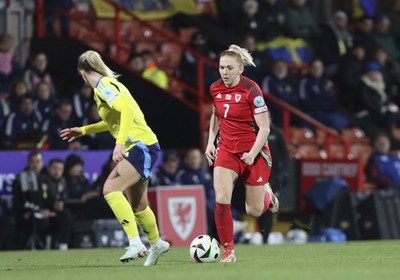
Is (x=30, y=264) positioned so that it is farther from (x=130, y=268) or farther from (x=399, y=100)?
(x=399, y=100)

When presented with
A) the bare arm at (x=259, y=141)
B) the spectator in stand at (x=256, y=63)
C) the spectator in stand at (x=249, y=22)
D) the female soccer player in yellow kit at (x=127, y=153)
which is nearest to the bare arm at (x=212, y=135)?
the bare arm at (x=259, y=141)

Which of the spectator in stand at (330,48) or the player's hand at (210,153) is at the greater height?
the spectator in stand at (330,48)

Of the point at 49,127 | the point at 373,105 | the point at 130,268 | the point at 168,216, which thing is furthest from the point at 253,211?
the point at 373,105

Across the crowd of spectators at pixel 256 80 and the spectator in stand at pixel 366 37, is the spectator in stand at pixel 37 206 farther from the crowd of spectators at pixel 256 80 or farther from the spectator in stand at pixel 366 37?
the spectator in stand at pixel 366 37

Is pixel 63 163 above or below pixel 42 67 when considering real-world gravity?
below

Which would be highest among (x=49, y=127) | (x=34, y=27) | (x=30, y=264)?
(x=34, y=27)

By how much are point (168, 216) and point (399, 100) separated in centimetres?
895

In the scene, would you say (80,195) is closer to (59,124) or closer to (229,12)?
(59,124)

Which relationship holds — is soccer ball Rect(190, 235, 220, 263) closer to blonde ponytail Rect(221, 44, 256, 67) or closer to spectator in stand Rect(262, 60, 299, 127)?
blonde ponytail Rect(221, 44, 256, 67)

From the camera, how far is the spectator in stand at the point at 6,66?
19.1 m

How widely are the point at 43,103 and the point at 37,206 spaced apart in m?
2.03

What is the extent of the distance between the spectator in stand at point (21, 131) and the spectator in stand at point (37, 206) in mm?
754

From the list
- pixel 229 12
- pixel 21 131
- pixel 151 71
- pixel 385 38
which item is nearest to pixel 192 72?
pixel 151 71

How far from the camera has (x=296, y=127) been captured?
73.0 ft
